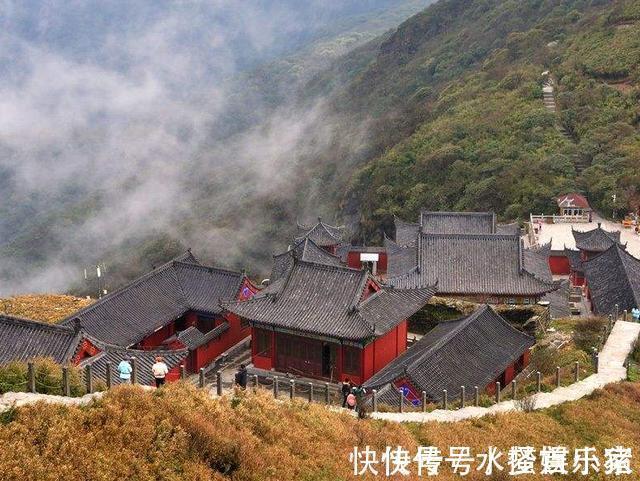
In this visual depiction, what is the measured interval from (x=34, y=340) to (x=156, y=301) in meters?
11.3

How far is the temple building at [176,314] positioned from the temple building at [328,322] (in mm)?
3577

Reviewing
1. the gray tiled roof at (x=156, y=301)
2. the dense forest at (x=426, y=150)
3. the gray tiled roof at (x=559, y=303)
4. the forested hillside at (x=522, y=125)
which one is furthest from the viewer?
the dense forest at (x=426, y=150)

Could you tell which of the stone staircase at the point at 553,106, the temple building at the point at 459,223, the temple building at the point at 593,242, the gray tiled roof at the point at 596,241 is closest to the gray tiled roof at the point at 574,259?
the temple building at the point at 593,242

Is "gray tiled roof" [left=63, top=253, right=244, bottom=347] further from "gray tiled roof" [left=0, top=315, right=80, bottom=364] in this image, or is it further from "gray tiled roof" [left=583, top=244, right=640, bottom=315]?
"gray tiled roof" [left=583, top=244, right=640, bottom=315]

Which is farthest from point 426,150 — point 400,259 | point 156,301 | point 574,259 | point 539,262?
point 156,301

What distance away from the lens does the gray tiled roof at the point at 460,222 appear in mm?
57500

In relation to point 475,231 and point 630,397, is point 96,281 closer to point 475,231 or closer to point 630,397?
point 475,231

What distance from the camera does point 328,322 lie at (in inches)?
1256

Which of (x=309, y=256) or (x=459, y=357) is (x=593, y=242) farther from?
(x=459, y=357)

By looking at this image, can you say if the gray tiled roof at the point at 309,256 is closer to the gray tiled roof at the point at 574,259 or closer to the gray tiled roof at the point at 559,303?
the gray tiled roof at the point at 559,303

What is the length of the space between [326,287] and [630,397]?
44.2 ft

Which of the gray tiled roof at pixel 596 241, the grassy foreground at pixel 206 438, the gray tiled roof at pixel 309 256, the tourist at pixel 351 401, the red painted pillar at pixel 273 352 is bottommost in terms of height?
the grassy foreground at pixel 206 438

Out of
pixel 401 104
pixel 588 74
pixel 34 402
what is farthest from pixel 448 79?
pixel 34 402

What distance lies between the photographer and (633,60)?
94250mm
